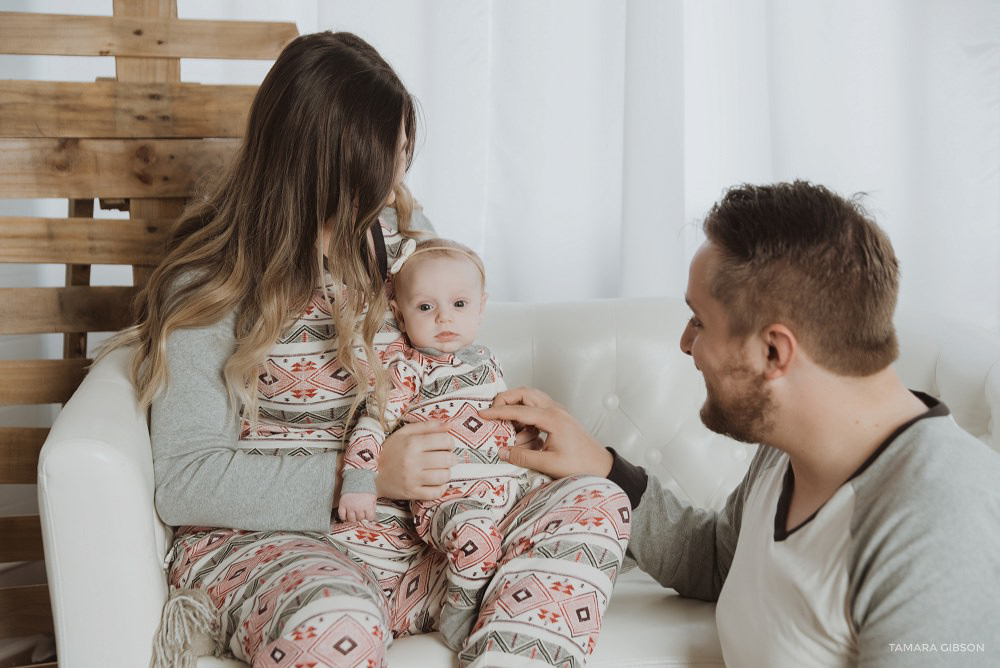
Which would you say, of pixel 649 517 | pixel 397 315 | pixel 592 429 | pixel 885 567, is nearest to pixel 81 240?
pixel 397 315

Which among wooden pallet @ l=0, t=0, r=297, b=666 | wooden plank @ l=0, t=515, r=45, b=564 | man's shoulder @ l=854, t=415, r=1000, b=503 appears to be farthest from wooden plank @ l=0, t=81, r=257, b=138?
man's shoulder @ l=854, t=415, r=1000, b=503

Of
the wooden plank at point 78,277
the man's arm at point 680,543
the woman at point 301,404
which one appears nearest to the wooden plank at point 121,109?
the wooden plank at point 78,277

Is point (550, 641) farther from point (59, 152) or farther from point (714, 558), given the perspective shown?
point (59, 152)

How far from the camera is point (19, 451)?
6.09 feet

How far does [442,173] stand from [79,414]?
1229 mm

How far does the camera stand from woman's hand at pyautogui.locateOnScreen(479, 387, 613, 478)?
1.51m

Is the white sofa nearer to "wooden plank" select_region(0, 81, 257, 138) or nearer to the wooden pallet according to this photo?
the wooden pallet

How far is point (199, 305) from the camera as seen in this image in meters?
1.49

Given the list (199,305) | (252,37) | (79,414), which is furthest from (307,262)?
(252,37)

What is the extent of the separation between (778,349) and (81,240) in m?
1.30

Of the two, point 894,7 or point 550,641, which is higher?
point 894,7

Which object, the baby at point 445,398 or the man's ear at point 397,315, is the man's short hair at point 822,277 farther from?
the man's ear at point 397,315

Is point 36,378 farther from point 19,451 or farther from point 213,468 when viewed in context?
point 213,468

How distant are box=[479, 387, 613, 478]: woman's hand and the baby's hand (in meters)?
0.23
